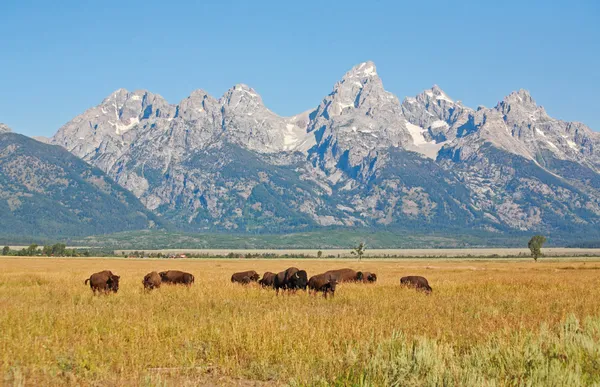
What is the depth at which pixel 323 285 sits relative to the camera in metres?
29.7

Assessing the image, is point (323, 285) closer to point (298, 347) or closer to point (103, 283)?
point (103, 283)

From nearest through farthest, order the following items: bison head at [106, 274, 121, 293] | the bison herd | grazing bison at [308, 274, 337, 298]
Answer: grazing bison at [308, 274, 337, 298], the bison herd, bison head at [106, 274, 121, 293]

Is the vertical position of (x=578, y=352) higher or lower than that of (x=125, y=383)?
higher

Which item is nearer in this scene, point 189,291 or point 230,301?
point 230,301

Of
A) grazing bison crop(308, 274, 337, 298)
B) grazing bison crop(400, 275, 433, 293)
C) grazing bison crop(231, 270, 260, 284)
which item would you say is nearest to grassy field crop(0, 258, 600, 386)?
grazing bison crop(308, 274, 337, 298)

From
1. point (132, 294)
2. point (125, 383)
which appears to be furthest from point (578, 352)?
point (132, 294)

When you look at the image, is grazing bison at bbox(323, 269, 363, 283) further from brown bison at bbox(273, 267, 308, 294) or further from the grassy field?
the grassy field

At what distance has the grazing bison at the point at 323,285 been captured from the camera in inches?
1114

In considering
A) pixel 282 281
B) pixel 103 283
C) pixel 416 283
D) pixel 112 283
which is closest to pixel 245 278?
pixel 282 281

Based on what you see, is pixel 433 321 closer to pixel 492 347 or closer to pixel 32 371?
pixel 492 347

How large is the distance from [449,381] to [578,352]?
12.7 feet

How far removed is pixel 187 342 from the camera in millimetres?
14133

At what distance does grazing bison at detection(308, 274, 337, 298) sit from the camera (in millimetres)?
28289

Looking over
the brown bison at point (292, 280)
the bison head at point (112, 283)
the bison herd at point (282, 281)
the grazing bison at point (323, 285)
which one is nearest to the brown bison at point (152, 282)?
the bison herd at point (282, 281)
